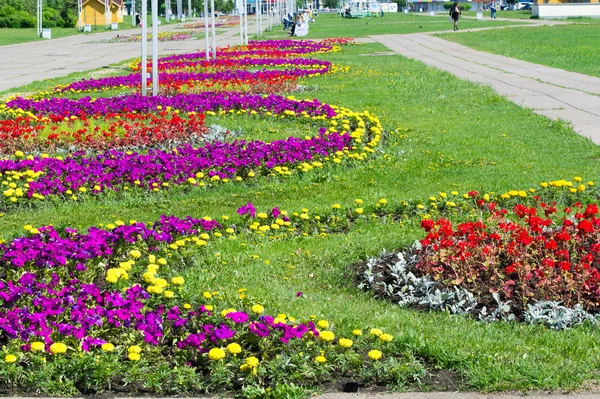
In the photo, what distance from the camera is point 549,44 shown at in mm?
35156

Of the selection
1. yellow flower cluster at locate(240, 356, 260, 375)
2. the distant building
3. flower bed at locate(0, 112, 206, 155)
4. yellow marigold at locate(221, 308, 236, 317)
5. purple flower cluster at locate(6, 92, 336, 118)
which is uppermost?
the distant building

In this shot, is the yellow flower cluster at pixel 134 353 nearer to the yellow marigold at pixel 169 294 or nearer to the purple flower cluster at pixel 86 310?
the purple flower cluster at pixel 86 310

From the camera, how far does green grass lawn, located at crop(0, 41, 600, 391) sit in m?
4.27

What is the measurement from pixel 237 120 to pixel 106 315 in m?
9.10

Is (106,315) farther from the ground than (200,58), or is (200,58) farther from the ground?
(200,58)

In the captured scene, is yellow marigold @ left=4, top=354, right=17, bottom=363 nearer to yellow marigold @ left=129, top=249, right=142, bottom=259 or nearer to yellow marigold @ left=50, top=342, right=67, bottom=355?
yellow marigold @ left=50, top=342, right=67, bottom=355

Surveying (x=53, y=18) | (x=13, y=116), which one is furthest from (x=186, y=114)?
(x=53, y=18)

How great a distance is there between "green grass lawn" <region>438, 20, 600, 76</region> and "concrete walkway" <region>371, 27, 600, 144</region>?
0.88 m

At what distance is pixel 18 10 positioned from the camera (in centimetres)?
8162

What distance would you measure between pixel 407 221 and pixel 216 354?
133 inches

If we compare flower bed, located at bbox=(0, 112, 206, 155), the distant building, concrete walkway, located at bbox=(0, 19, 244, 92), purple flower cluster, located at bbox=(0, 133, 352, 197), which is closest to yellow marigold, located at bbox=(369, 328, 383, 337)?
purple flower cluster, located at bbox=(0, 133, 352, 197)

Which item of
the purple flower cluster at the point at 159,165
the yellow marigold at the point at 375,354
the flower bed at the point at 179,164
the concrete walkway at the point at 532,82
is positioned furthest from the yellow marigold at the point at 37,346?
the concrete walkway at the point at 532,82

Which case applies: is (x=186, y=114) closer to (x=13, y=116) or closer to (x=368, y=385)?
(x=13, y=116)

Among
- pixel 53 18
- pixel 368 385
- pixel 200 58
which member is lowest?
pixel 368 385
